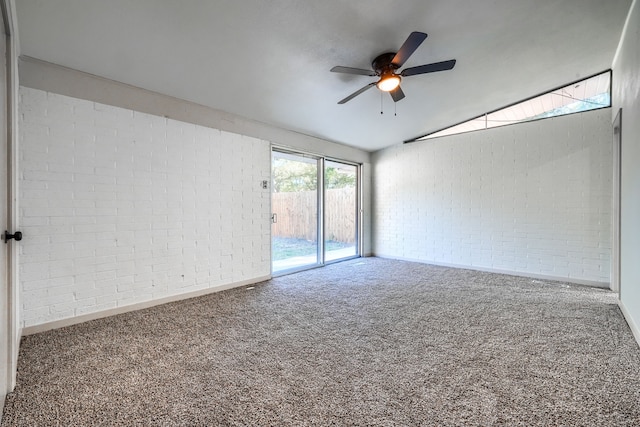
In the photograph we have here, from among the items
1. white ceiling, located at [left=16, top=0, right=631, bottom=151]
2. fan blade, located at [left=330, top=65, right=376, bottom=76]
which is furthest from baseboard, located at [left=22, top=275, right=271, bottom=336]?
fan blade, located at [left=330, top=65, right=376, bottom=76]

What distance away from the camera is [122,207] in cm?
307

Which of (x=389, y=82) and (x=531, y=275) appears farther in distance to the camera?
(x=531, y=275)

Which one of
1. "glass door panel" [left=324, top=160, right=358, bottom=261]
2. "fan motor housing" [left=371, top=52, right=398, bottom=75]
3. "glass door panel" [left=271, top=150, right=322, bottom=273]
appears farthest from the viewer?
"glass door panel" [left=324, top=160, right=358, bottom=261]

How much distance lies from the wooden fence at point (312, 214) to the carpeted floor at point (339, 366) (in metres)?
1.69

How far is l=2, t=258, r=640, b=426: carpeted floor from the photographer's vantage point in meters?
1.54

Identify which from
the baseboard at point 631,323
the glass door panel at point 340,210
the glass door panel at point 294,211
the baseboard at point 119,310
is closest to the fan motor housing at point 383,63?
the glass door panel at point 294,211

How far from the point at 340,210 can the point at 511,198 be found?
3.06 m

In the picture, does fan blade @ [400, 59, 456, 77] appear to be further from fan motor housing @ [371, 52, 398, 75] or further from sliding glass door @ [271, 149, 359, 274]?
sliding glass door @ [271, 149, 359, 274]

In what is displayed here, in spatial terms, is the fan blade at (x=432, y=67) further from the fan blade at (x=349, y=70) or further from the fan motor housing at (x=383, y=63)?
the fan blade at (x=349, y=70)

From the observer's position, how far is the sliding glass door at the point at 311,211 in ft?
15.8

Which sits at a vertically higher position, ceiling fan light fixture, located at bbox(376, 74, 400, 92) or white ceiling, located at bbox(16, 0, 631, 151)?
white ceiling, located at bbox(16, 0, 631, 151)

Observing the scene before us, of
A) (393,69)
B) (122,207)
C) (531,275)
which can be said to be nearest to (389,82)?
(393,69)

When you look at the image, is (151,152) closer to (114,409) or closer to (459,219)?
(114,409)

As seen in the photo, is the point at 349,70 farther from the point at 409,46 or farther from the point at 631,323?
the point at 631,323
